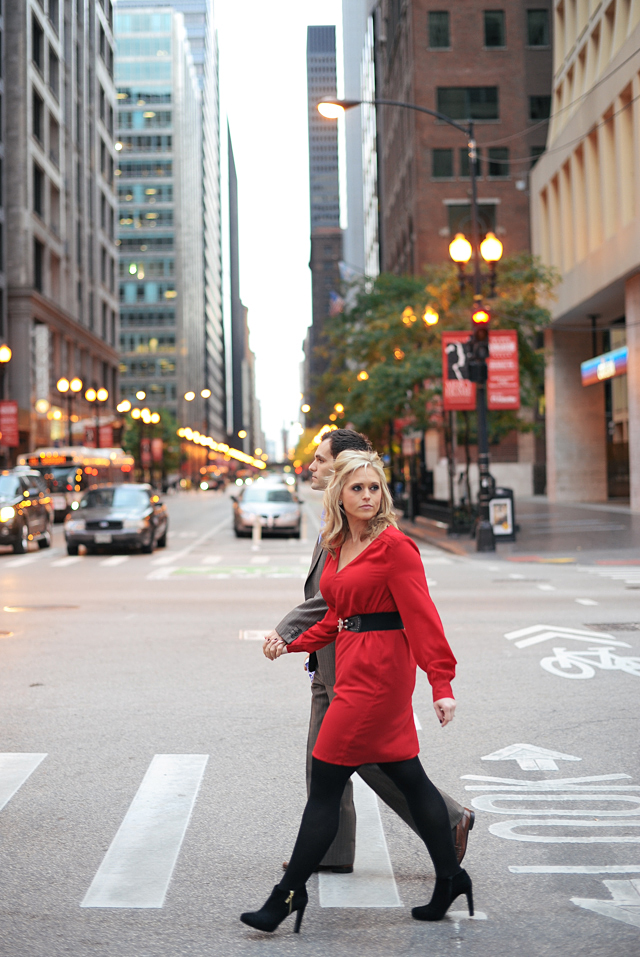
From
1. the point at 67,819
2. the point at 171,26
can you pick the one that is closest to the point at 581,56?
the point at 67,819

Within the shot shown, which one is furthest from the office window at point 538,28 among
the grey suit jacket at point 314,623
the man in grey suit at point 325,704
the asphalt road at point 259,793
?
the grey suit jacket at point 314,623

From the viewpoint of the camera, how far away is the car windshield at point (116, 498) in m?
25.1

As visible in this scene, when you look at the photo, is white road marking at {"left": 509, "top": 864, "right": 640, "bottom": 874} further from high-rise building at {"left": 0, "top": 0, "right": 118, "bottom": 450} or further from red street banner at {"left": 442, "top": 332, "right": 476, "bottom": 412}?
high-rise building at {"left": 0, "top": 0, "right": 118, "bottom": 450}

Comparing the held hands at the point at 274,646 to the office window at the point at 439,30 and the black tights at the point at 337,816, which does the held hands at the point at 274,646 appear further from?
the office window at the point at 439,30

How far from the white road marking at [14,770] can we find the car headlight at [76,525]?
1770 centimetres

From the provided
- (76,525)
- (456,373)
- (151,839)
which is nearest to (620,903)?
(151,839)

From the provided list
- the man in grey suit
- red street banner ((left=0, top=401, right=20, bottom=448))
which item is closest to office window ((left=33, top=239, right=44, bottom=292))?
red street banner ((left=0, top=401, right=20, bottom=448))

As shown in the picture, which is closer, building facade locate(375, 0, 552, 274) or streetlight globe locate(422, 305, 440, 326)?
streetlight globe locate(422, 305, 440, 326)

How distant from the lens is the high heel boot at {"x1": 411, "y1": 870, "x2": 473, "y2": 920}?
13.2ft

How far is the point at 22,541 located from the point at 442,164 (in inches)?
1725

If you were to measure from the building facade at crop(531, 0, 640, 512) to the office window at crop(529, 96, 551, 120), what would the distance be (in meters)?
18.5

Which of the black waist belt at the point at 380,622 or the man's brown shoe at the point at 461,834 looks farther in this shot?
the man's brown shoe at the point at 461,834

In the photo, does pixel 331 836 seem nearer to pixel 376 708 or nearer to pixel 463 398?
pixel 376 708

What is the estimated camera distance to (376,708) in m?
3.88
